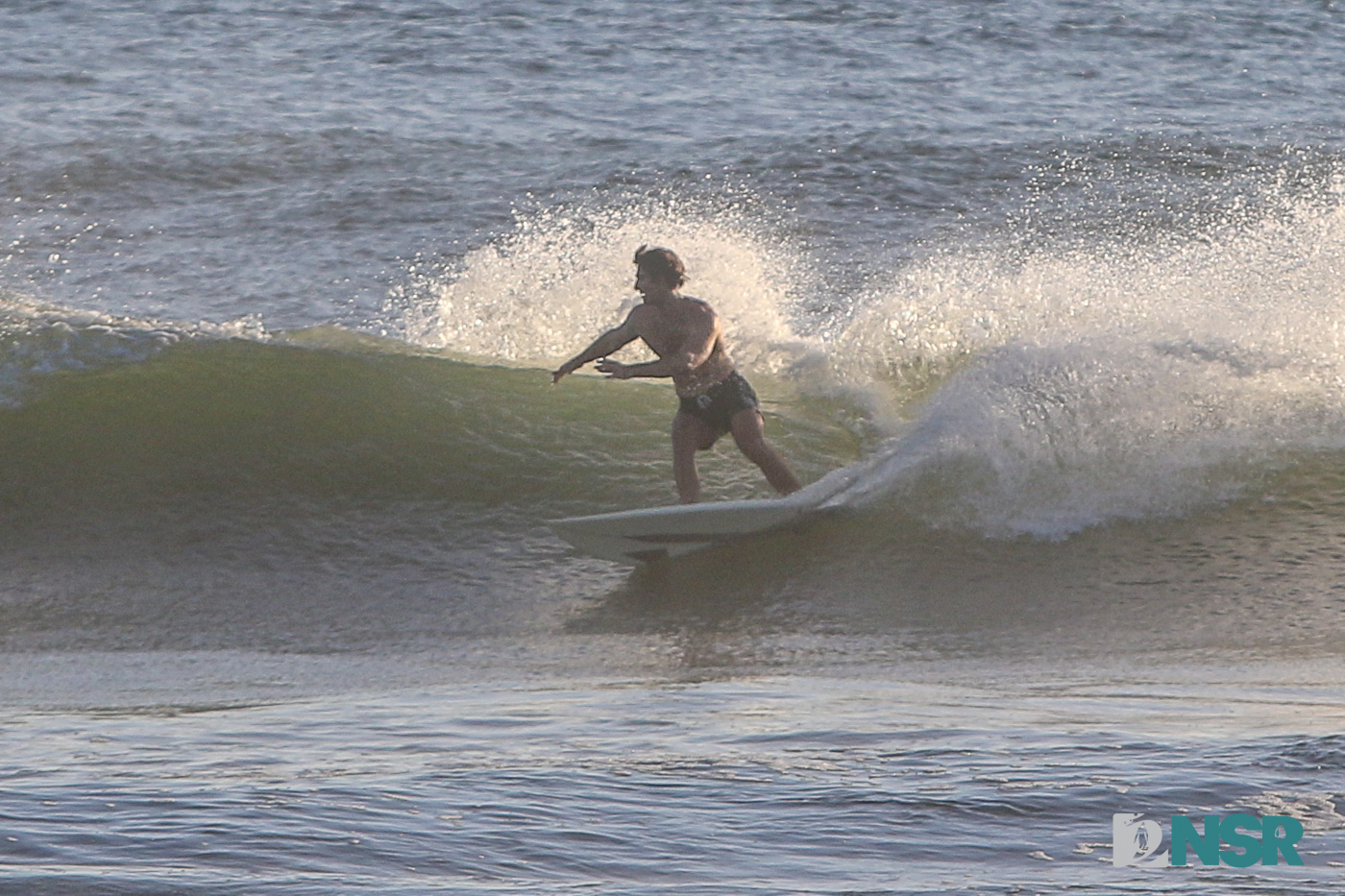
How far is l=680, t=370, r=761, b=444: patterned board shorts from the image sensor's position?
311 inches

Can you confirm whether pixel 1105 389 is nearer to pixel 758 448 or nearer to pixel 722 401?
pixel 758 448

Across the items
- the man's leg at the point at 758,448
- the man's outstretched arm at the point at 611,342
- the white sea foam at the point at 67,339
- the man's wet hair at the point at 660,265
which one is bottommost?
the man's leg at the point at 758,448

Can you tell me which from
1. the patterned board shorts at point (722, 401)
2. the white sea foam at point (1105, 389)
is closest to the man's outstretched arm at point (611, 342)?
the patterned board shorts at point (722, 401)

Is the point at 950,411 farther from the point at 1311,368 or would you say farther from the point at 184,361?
the point at 184,361

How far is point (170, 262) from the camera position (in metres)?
16.1

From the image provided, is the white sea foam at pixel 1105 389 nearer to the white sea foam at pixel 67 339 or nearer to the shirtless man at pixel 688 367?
the shirtless man at pixel 688 367

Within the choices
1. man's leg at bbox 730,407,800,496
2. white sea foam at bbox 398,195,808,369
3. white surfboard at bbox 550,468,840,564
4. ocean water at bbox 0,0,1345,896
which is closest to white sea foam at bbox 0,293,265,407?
ocean water at bbox 0,0,1345,896

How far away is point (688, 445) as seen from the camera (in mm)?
8008

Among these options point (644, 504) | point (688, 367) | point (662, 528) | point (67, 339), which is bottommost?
point (644, 504)

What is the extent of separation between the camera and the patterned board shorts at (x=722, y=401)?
7898mm

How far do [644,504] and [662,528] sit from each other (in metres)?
0.97

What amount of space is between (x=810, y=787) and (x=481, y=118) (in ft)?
57.8

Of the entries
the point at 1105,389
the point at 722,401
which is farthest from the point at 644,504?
the point at 1105,389

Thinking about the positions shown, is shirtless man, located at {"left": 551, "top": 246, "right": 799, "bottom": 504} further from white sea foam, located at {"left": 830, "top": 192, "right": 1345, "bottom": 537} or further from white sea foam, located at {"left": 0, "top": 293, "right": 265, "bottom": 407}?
white sea foam, located at {"left": 0, "top": 293, "right": 265, "bottom": 407}
